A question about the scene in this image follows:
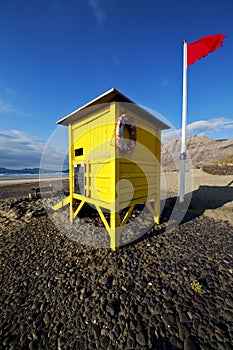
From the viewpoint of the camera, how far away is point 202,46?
6.87 metres

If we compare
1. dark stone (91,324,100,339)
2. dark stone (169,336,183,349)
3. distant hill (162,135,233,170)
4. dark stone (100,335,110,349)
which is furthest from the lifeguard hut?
distant hill (162,135,233,170)

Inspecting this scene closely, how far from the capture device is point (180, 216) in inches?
238

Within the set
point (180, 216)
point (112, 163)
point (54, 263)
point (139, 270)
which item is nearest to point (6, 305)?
point (54, 263)

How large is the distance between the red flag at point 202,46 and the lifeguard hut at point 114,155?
459 cm

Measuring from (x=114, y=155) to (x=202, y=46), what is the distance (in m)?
7.62

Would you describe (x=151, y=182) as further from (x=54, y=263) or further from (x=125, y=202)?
(x=54, y=263)

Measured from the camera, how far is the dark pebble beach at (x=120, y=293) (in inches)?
82.4

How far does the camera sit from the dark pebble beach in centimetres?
209

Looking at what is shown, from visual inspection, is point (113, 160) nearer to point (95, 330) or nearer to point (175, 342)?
point (95, 330)

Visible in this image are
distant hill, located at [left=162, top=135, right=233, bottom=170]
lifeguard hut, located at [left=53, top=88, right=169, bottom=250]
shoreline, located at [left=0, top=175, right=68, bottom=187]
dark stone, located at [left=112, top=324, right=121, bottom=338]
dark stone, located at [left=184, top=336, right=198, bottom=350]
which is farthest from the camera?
distant hill, located at [left=162, top=135, right=233, bottom=170]

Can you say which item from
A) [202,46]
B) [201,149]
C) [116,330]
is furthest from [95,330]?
[201,149]

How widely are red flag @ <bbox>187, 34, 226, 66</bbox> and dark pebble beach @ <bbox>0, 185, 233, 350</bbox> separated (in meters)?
7.88

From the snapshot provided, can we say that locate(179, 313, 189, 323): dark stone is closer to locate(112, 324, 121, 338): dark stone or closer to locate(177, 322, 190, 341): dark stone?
locate(177, 322, 190, 341): dark stone

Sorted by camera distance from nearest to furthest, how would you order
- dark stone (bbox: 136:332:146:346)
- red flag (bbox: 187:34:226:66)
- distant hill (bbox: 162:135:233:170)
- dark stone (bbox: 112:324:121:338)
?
dark stone (bbox: 136:332:146:346)
dark stone (bbox: 112:324:121:338)
red flag (bbox: 187:34:226:66)
distant hill (bbox: 162:135:233:170)
